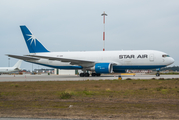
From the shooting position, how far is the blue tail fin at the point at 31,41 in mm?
35344

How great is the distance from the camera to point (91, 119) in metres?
5.89

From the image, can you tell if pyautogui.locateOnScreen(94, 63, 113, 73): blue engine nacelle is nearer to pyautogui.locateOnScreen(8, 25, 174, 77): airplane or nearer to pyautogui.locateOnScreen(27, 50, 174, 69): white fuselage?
pyautogui.locateOnScreen(8, 25, 174, 77): airplane

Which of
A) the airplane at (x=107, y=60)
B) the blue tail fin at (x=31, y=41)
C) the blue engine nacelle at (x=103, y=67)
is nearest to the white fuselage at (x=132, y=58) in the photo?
the airplane at (x=107, y=60)

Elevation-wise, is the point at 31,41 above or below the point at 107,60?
above

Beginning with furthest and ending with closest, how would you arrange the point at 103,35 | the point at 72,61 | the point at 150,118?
1. the point at 103,35
2. the point at 72,61
3. the point at 150,118

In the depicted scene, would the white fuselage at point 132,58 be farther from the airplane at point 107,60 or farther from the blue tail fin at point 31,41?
the blue tail fin at point 31,41

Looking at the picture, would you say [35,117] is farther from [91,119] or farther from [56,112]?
[91,119]

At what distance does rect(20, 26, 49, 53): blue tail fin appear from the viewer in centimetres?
3534

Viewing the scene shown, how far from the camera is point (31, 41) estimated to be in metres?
35.3

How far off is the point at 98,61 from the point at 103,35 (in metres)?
31.8

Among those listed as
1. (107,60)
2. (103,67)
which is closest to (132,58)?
(107,60)

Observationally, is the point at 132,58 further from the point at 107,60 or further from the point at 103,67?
the point at 103,67

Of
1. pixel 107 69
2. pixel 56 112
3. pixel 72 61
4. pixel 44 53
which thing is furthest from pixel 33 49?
pixel 56 112

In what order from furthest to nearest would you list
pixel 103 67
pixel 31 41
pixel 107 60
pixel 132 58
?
pixel 31 41
pixel 107 60
pixel 132 58
pixel 103 67
